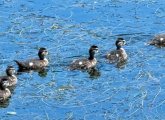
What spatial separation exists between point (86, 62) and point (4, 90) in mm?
2684

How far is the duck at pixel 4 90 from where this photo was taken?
70.9ft

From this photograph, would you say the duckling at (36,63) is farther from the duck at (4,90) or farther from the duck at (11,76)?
the duck at (4,90)

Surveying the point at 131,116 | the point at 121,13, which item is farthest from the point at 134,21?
the point at 131,116

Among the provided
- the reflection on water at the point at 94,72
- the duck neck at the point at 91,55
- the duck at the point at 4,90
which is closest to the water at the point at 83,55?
the reflection on water at the point at 94,72

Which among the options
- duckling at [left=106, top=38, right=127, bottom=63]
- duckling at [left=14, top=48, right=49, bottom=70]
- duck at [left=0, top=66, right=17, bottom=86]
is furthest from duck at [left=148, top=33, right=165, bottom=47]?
duck at [left=0, top=66, right=17, bottom=86]

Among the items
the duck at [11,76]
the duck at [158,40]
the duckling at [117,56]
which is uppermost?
the duck at [158,40]

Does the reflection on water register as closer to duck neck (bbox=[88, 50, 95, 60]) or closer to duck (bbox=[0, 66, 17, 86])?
duck neck (bbox=[88, 50, 95, 60])

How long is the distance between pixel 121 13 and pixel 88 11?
1.06m

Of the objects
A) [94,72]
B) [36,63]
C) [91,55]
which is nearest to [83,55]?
[91,55]

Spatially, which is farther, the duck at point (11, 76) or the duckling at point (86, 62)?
the duckling at point (86, 62)

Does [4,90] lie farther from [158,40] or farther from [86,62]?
[158,40]

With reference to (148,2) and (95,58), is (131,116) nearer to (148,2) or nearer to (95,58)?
(95,58)

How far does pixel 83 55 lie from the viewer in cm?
2448

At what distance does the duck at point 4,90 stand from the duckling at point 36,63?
1.33 m
